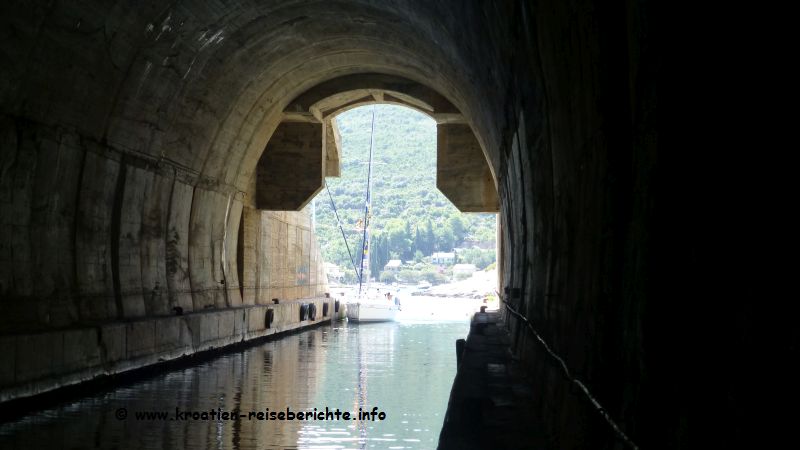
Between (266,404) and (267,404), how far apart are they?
13mm

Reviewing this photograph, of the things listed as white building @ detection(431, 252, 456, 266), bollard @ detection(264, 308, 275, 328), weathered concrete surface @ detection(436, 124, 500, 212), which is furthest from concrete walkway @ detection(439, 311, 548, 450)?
white building @ detection(431, 252, 456, 266)

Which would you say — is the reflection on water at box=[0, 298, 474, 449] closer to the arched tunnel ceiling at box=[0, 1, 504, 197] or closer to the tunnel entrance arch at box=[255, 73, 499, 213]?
the arched tunnel ceiling at box=[0, 1, 504, 197]

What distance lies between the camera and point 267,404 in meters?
11.8

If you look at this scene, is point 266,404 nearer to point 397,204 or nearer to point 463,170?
point 463,170

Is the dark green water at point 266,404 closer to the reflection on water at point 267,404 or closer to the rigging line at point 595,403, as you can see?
the reflection on water at point 267,404

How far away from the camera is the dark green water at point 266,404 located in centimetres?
923

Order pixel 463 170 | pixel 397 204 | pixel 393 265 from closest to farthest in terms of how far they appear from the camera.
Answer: pixel 463 170 → pixel 393 265 → pixel 397 204

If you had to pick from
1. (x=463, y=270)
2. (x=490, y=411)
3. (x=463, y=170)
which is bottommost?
(x=490, y=411)

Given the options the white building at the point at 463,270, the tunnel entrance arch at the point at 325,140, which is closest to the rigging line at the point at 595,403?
the tunnel entrance arch at the point at 325,140

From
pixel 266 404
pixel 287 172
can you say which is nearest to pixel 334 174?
pixel 287 172

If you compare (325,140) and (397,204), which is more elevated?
(397,204)

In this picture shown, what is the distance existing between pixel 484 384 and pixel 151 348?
8.46m

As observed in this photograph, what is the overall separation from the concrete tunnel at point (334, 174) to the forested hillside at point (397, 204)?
81479mm

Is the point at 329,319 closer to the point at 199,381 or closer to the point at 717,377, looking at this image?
the point at 199,381
